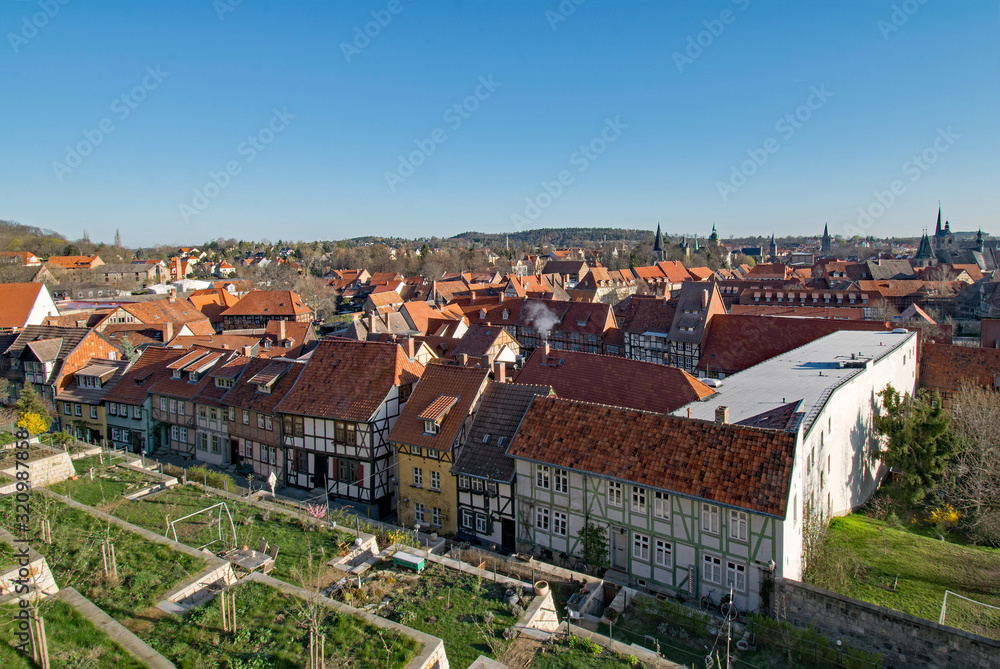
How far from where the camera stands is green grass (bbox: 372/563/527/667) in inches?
518

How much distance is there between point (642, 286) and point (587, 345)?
161ft

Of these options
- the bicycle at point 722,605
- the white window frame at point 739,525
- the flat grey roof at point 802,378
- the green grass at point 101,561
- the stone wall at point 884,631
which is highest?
the flat grey roof at point 802,378

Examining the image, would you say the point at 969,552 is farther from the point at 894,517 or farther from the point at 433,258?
the point at 433,258

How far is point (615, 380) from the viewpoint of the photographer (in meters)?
28.6

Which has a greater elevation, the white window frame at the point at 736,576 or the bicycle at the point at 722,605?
the white window frame at the point at 736,576

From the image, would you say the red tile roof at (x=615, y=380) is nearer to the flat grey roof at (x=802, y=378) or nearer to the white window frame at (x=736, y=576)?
the flat grey roof at (x=802, y=378)

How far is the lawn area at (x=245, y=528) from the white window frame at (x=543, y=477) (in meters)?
6.03

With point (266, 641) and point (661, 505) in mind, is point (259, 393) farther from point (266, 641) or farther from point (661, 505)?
point (661, 505)

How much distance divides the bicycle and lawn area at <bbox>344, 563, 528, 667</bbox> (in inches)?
206

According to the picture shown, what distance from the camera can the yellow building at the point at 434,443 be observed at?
22312mm

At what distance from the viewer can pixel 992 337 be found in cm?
4422

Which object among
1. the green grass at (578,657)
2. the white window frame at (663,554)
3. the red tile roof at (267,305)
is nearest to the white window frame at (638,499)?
the white window frame at (663,554)

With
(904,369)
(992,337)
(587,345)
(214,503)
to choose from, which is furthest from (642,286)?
(214,503)

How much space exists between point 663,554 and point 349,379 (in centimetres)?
1487
